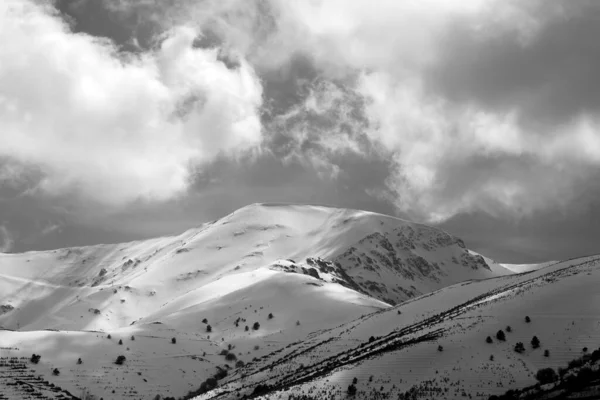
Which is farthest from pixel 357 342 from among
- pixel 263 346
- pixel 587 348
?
pixel 587 348

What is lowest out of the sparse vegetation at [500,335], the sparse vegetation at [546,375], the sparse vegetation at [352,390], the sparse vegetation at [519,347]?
the sparse vegetation at [546,375]

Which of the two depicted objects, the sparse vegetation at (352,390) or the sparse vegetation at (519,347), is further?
the sparse vegetation at (519,347)

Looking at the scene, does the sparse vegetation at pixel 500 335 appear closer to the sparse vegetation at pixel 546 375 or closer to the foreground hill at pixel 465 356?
the foreground hill at pixel 465 356

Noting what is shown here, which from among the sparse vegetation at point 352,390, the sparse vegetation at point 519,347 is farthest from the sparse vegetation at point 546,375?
the sparse vegetation at point 352,390

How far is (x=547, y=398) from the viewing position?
39344 mm

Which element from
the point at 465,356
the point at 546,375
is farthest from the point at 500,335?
the point at 546,375

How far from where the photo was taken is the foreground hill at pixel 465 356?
52312 mm

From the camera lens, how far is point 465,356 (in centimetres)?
5738

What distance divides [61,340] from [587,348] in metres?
67.0

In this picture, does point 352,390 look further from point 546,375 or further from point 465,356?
point 546,375

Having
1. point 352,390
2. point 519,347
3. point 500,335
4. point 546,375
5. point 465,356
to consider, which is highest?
point 500,335

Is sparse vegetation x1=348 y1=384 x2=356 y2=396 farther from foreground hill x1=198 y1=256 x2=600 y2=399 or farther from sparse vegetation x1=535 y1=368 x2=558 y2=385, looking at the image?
sparse vegetation x1=535 y1=368 x2=558 y2=385

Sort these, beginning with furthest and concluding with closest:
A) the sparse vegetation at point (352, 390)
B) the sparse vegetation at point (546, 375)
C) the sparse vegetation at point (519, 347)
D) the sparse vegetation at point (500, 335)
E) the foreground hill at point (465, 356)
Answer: the sparse vegetation at point (500, 335), the sparse vegetation at point (519, 347), the sparse vegetation at point (352, 390), the foreground hill at point (465, 356), the sparse vegetation at point (546, 375)

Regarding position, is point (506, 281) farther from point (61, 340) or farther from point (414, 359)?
point (61, 340)
